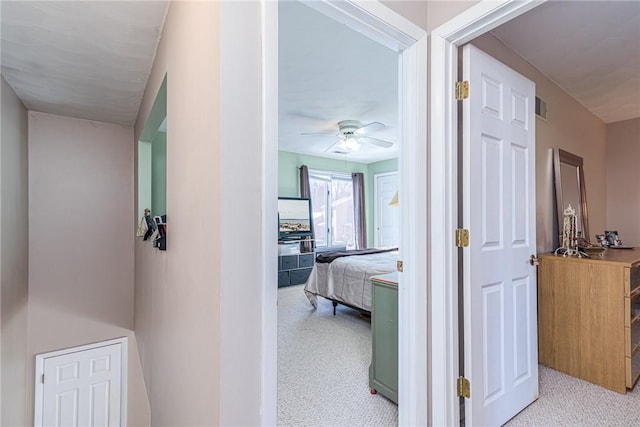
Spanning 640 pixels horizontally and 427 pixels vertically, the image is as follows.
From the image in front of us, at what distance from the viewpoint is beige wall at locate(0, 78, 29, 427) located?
229 centimetres

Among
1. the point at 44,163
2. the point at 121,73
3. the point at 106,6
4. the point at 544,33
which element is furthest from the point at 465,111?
the point at 44,163

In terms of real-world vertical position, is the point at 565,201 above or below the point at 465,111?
below

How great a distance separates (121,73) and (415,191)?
222 centimetres

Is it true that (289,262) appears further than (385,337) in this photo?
Yes

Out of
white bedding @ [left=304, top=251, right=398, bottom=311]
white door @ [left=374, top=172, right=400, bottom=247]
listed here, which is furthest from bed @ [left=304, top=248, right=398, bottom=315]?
white door @ [left=374, top=172, right=400, bottom=247]

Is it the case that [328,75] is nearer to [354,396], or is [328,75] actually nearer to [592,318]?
[354,396]

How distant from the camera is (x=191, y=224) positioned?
1161 mm

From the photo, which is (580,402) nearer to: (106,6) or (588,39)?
(588,39)

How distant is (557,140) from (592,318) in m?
1.56

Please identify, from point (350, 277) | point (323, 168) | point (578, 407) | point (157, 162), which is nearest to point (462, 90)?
point (578, 407)

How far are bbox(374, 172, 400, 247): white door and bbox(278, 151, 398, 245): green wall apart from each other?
132 mm

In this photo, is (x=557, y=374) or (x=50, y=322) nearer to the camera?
(x=557, y=374)

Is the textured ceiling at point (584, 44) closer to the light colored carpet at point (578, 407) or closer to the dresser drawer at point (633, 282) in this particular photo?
the dresser drawer at point (633, 282)

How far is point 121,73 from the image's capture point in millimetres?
2250
